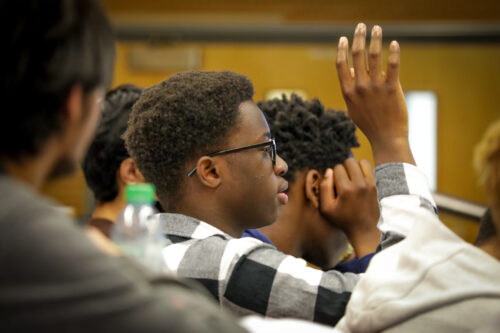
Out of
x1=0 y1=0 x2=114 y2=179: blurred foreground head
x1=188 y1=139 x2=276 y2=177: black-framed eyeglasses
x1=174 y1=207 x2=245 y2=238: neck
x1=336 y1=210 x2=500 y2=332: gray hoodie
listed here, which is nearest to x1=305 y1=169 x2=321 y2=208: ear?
x1=188 y1=139 x2=276 y2=177: black-framed eyeglasses

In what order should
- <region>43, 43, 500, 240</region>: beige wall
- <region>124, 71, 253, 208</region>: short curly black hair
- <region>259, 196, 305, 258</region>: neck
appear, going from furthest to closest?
<region>43, 43, 500, 240</region>: beige wall, <region>259, 196, 305, 258</region>: neck, <region>124, 71, 253, 208</region>: short curly black hair

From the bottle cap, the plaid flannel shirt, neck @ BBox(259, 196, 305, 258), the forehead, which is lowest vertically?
neck @ BBox(259, 196, 305, 258)

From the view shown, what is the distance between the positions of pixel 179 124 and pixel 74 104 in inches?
33.2

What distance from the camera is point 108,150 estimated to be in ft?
7.78

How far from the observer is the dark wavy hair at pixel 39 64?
0.78 m

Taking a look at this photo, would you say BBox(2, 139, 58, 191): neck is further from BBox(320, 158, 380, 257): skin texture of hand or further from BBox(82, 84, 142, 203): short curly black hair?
BBox(82, 84, 142, 203): short curly black hair

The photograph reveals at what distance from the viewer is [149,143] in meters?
1.72

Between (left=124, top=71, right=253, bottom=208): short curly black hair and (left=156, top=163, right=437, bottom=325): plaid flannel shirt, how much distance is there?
317 millimetres

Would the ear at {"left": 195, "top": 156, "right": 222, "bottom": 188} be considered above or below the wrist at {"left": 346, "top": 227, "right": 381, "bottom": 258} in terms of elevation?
above

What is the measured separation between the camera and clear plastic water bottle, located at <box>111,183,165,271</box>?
995 millimetres

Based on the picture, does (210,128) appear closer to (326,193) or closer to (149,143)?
(149,143)

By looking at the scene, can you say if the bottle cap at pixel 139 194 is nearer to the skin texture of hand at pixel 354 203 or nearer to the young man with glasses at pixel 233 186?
the young man with glasses at pixel 233 186

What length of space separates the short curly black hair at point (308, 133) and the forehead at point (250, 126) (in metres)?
0.51

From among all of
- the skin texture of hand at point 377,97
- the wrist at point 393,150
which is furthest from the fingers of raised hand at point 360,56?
the wrist at point 393,150
